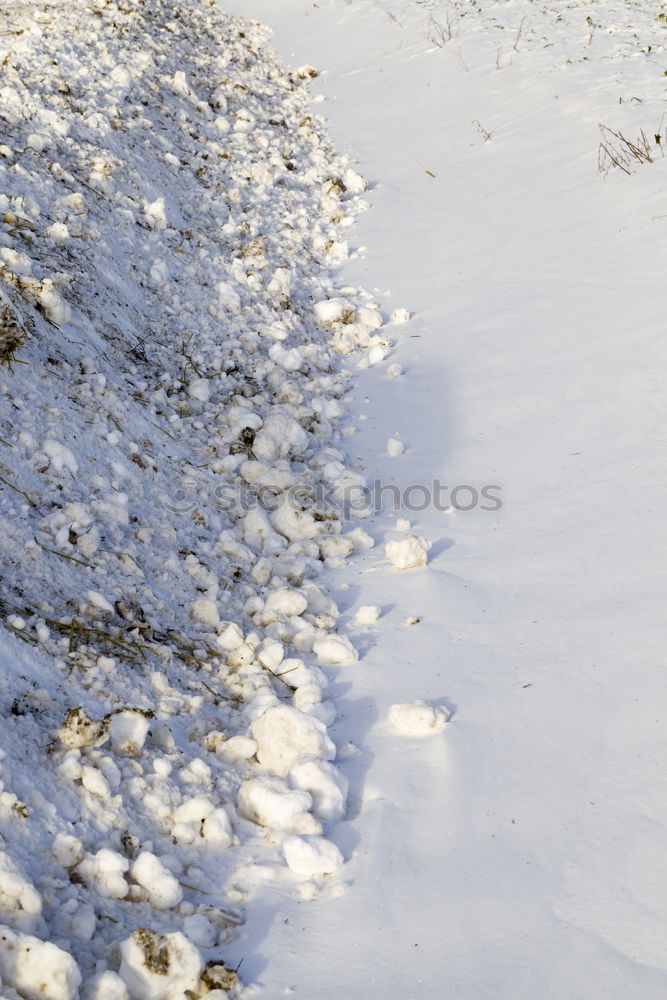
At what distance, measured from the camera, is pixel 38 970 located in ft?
4.68

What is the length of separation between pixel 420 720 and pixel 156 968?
3.01ft

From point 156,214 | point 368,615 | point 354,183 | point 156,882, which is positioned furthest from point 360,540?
point 354,183

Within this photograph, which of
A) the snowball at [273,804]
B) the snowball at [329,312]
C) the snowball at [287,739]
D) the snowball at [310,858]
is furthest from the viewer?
the snowball at [329,312]

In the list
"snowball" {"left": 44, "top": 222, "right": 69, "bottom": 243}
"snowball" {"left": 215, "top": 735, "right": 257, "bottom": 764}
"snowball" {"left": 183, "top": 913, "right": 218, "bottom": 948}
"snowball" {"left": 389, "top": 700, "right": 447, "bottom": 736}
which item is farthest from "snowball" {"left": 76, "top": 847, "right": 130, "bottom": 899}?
"snowball" {"left": 44, "top": 222, "right": 69, "bottom": 243}

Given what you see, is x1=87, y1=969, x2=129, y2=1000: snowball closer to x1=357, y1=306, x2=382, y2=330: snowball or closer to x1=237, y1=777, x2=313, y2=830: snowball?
x1=237, y1=777, x2=313, y2=830: snowball

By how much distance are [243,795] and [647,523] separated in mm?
1676

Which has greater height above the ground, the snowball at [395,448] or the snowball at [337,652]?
the snowball at [337,652]

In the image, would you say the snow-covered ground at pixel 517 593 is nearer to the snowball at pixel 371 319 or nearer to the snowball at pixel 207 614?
the snowball at pixel 371 319

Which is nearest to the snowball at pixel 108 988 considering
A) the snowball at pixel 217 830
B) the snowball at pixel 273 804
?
the snowball at pixel 217 830

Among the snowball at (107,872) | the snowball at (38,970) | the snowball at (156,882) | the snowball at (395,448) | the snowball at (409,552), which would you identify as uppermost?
the snowball at (38,970)

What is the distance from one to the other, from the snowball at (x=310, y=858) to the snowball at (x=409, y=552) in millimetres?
1251

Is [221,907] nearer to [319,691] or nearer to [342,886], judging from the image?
[342,886]

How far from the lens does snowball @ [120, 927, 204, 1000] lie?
1.51 m

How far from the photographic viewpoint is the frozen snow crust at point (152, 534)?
1689 mm
